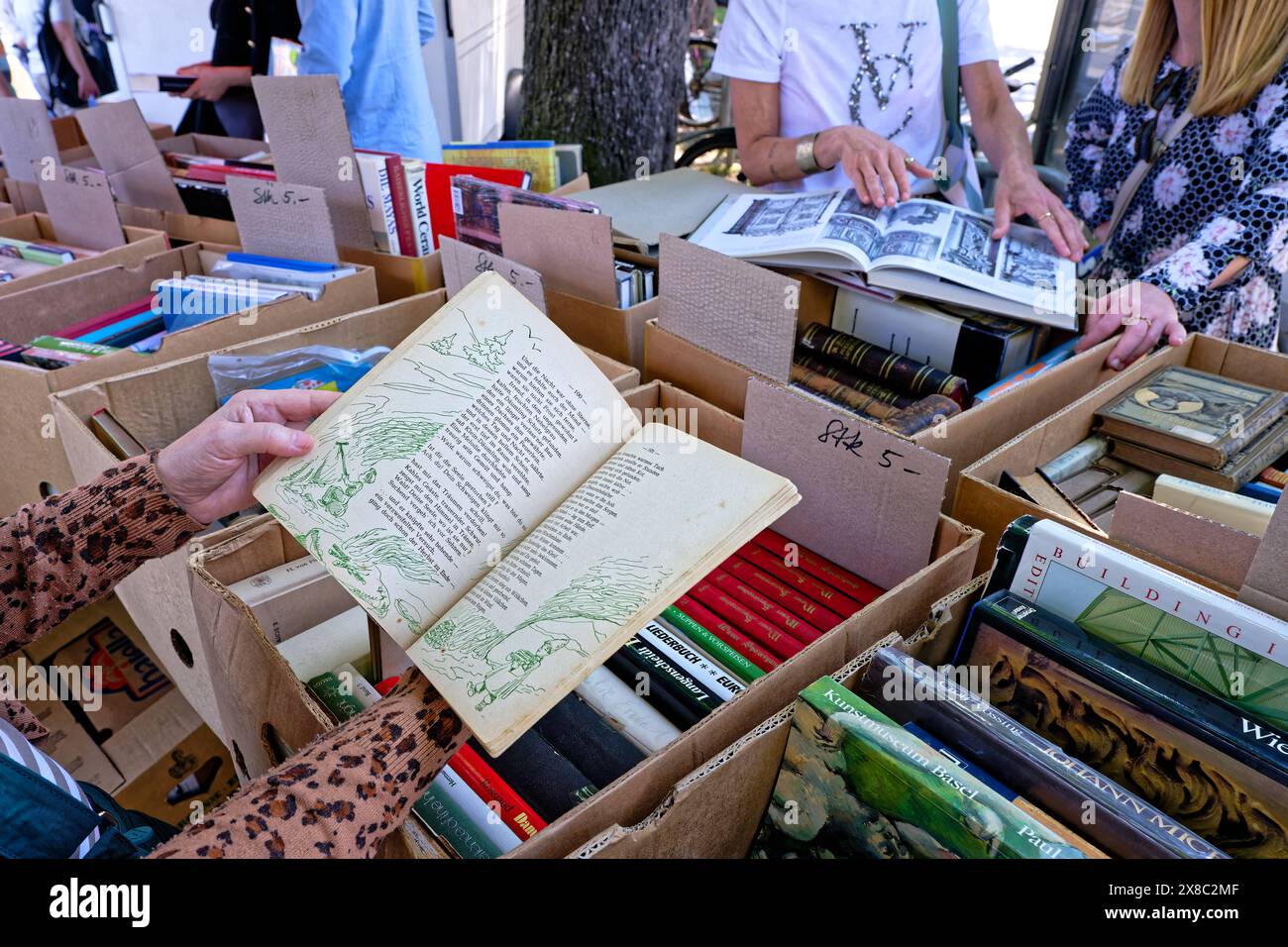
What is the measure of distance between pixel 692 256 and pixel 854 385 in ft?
1.16

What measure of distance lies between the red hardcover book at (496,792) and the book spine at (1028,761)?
344mm

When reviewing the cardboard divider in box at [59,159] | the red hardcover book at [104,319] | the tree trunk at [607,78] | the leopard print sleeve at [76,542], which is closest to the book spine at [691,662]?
the leopard print sleeve at [76,542]

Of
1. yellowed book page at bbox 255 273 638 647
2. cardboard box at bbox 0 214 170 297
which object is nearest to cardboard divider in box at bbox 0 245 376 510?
cardboard box at bbox 0 214 170 297

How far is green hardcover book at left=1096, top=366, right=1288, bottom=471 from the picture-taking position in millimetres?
1075

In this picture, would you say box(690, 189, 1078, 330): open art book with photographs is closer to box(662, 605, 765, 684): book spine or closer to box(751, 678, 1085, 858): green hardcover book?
box(662, 605, 765, 684): book spine

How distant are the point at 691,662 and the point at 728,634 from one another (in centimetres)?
9

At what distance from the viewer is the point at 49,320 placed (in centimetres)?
164

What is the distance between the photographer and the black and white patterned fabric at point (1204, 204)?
1.34m

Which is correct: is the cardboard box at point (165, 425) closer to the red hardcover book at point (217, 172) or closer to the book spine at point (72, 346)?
the book spine at point (72, 346)

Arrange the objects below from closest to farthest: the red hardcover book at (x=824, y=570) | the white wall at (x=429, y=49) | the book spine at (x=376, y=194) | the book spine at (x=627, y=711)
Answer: the book spine at (x=627, y=711), the red hardcover book at (x=824, y=570), the book spine at (x=376, y=194), the white wall at (x=429, y=49)

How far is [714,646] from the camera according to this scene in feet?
3.02

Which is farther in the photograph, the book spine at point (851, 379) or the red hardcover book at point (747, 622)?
the book spine at point (851, 379)
